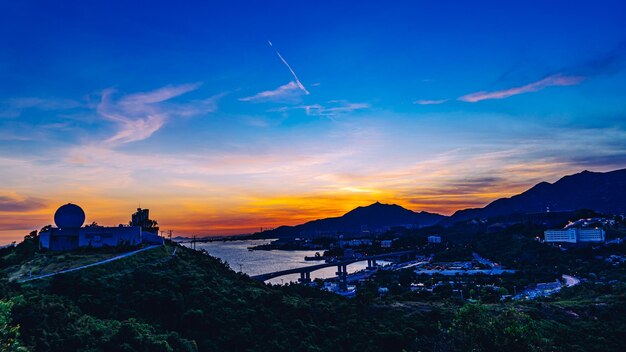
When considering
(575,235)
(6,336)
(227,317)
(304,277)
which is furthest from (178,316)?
(575,235)

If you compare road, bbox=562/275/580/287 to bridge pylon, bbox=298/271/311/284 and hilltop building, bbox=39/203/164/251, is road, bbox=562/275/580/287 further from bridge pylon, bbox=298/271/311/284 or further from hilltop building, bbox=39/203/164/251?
hilltop building, bbox=39/203/164/251

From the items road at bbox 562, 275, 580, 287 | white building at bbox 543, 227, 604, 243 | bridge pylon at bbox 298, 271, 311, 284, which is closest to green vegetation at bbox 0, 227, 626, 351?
road at bbox 562, 275, 580, 287

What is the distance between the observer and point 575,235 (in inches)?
5315

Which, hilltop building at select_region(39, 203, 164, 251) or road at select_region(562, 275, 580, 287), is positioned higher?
hilltop building at select_region(39, 203, 164, 251)

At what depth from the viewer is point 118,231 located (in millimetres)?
46062

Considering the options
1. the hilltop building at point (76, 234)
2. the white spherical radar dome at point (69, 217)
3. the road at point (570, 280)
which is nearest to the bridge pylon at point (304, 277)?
the road at point (570, 280)

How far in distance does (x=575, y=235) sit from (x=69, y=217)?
5719 inches

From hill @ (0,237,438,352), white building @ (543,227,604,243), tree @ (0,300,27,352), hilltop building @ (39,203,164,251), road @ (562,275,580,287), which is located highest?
hilltop building @ (39,203,164,251)

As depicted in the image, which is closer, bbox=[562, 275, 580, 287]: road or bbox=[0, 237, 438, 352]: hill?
bbox=[0, 237, 438, 352]: hill

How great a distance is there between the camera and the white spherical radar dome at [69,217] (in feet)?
145

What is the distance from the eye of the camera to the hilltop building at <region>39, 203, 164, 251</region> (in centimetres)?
4341

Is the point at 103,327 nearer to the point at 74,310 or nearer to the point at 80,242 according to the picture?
the point at 74,310

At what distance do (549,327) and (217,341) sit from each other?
30281 mm

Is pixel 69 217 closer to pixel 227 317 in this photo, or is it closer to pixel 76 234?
pixel 76 234
